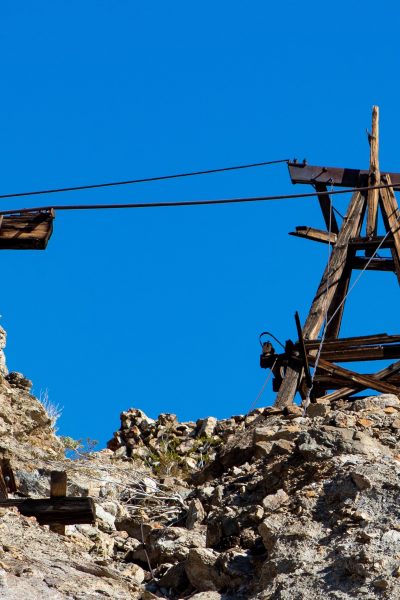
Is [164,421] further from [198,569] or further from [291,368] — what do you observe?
[198,569]

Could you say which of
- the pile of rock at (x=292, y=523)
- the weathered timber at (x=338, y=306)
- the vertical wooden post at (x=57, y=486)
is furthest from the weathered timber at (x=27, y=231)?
the weathered timber at (x=338, y=306)

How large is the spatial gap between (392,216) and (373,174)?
2.48ft

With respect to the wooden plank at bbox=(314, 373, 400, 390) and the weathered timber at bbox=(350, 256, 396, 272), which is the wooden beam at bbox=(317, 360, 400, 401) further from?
the weathered timber at bbox=(350, 256, 396, 272)

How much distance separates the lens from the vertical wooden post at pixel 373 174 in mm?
17188

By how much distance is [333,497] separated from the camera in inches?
379

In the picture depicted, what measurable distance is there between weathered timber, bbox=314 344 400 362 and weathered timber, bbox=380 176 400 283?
1892 mm

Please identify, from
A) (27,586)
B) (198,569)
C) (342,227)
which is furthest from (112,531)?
(342,227)

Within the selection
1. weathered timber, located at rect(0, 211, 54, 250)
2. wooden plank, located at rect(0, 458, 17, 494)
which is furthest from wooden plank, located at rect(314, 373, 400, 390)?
weathered timber, located at rect(0, 211, 54, 250)

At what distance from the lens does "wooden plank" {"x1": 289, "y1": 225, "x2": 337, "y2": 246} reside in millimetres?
17406

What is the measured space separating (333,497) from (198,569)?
111cm

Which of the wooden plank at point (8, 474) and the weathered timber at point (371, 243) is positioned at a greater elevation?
the weathered timber at point (371, 243)

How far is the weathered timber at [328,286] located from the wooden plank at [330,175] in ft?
0.93

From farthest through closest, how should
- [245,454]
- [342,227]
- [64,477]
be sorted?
1. [342,227]
2. [245,454]
3. [64,477]

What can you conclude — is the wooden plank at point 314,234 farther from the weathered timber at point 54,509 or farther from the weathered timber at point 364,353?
the weathered timber at point 54,509
